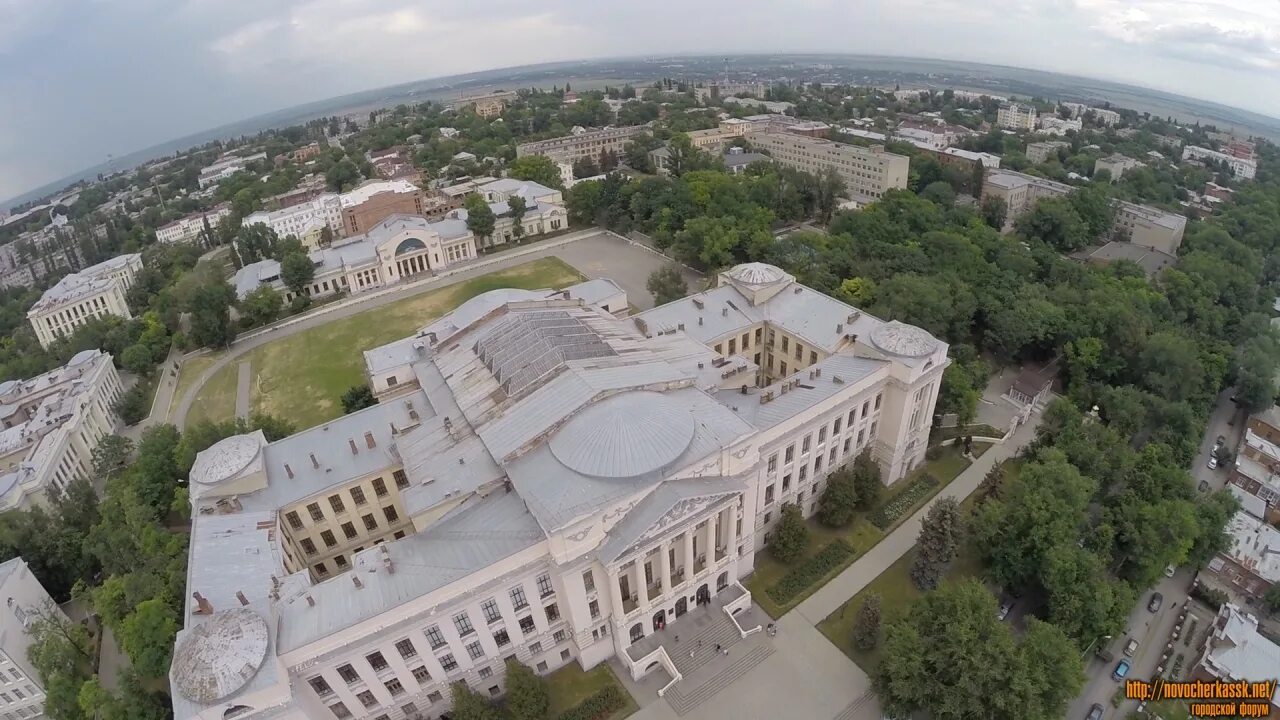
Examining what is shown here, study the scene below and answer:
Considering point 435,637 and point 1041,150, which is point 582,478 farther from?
point 1041,150

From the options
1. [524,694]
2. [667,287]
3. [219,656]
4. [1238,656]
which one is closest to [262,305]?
[667,287]

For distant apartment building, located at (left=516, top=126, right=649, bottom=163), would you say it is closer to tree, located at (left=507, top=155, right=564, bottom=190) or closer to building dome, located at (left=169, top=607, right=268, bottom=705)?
tree, located at (left=507, top=155, right=564, bottom=190)

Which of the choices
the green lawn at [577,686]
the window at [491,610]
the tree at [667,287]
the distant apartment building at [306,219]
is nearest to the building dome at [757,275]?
the tree at [667,287]

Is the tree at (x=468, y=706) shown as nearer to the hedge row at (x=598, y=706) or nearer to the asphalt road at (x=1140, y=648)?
the hedge row at (x=598, y=706)

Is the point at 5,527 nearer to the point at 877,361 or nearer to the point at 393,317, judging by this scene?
the point at 393,317

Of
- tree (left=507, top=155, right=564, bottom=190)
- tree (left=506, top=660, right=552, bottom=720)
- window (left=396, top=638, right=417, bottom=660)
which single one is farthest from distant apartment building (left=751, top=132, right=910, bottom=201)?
window (left=396, top=638, right=417, bottom=660)

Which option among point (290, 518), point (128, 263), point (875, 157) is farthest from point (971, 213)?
point (128, 263)
